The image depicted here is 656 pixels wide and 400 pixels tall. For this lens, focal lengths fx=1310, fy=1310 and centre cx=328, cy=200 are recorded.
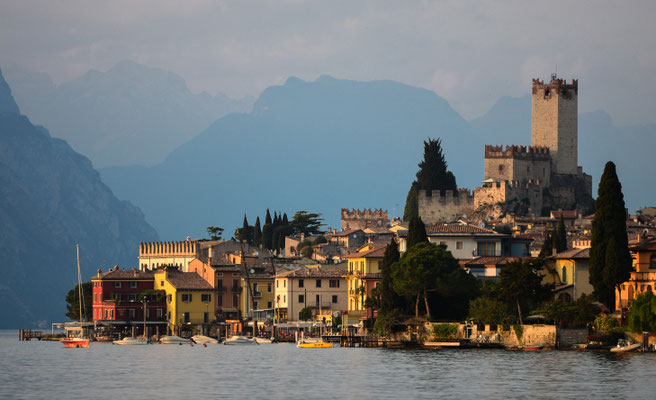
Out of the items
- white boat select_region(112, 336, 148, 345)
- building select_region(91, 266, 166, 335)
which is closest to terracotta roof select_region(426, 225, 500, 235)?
white boat select_region(112, 336, 148, 345)

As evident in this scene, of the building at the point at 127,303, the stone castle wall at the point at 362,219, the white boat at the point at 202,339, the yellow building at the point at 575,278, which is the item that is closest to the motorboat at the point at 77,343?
the white boat at the point at 202,339

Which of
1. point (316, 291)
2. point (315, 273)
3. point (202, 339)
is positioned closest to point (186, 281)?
point (202, 339)

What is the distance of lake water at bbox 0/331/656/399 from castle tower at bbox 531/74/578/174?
73.2 metres

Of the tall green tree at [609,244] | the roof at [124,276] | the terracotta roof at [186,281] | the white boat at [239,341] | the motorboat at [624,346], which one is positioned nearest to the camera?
the motorboat at [624,346]

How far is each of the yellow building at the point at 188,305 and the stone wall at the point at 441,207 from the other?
3363cm

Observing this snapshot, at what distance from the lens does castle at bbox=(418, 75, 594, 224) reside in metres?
147

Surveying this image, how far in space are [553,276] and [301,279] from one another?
31.7m

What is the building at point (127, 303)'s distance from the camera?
123 m

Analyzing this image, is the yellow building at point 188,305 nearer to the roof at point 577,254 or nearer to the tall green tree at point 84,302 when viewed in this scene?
the tall green tree at point 84,302

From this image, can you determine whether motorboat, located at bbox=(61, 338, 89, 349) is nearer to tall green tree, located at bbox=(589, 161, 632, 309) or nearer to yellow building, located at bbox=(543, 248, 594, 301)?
yellow building, located at bbox=(543, 248, 594, 301)

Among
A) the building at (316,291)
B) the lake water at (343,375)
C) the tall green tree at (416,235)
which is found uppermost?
the tall green tree at (416,235)

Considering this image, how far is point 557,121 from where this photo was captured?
154750 millimetres

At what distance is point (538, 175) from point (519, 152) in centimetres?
343

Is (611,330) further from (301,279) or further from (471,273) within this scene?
(301,279)
